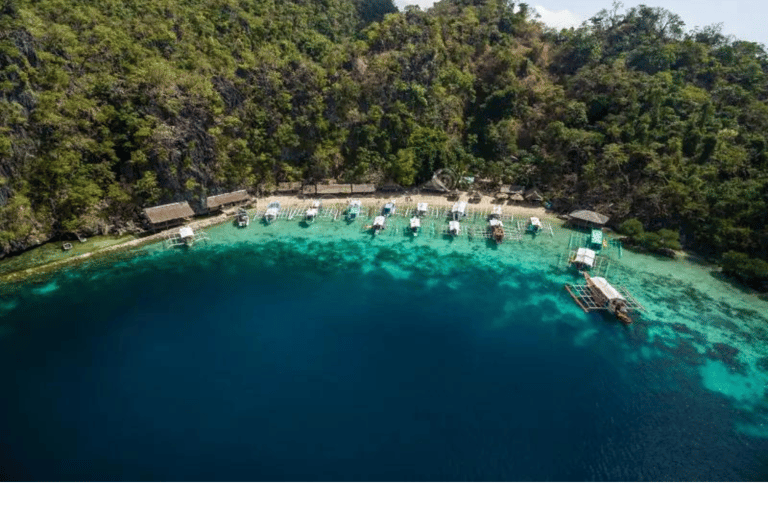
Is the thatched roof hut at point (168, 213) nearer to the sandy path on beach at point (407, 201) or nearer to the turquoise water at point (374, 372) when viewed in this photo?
the turquoise water at point (374, 372)

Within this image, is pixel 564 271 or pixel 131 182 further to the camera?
pixel 131 182

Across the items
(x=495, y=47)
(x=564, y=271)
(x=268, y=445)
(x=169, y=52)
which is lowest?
(x=268, y=445)

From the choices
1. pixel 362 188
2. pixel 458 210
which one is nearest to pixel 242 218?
pixel 362 188

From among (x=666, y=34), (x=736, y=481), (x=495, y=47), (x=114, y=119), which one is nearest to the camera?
(x=736, y=481)

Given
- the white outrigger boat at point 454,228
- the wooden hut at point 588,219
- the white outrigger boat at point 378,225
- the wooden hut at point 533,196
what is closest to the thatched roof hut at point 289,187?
the white outrigger boat at point 378,225

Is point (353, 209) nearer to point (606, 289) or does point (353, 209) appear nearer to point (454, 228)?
point (454, 228)

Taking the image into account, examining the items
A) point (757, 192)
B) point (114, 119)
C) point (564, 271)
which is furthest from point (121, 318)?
point (757, 192)

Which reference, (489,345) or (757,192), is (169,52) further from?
(757,192)
